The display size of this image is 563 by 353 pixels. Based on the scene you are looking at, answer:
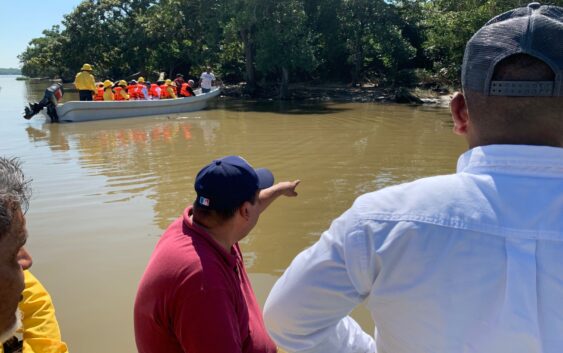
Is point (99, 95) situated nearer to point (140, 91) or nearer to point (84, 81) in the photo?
point (84, 81)

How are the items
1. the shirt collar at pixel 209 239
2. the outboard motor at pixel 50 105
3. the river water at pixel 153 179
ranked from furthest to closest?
1. the outboard motor at pixel 50 105
2. the river water at pixel 153 179
3. the shirt collar at pixel 209 239

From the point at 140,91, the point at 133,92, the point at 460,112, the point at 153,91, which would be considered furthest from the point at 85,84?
the point at 460,112

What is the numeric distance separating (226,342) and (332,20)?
2591cm

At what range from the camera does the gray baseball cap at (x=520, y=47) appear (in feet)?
3.30

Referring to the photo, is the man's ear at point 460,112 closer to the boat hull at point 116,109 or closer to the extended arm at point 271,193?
the extended arm at point 271,193

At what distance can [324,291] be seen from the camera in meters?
1.11

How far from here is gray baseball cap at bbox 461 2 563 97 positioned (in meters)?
1.01

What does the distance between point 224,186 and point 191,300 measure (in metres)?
0.48

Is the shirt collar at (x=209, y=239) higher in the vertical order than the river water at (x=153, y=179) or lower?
higher

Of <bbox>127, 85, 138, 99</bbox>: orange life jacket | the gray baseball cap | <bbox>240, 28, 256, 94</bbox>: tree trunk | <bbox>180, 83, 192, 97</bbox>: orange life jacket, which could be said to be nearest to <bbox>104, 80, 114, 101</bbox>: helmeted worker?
<bbox>127, 85, 138, 99</bbox>: orange life jacket

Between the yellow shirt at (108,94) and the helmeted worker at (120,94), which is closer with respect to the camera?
the yellow shirt at (108,94)

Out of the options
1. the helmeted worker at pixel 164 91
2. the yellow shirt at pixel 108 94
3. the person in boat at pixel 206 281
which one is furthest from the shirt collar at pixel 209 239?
the helmeted worker at pixel 164 91

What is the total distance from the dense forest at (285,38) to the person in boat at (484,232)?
52.8ft

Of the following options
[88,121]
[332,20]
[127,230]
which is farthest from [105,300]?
[332,20]
